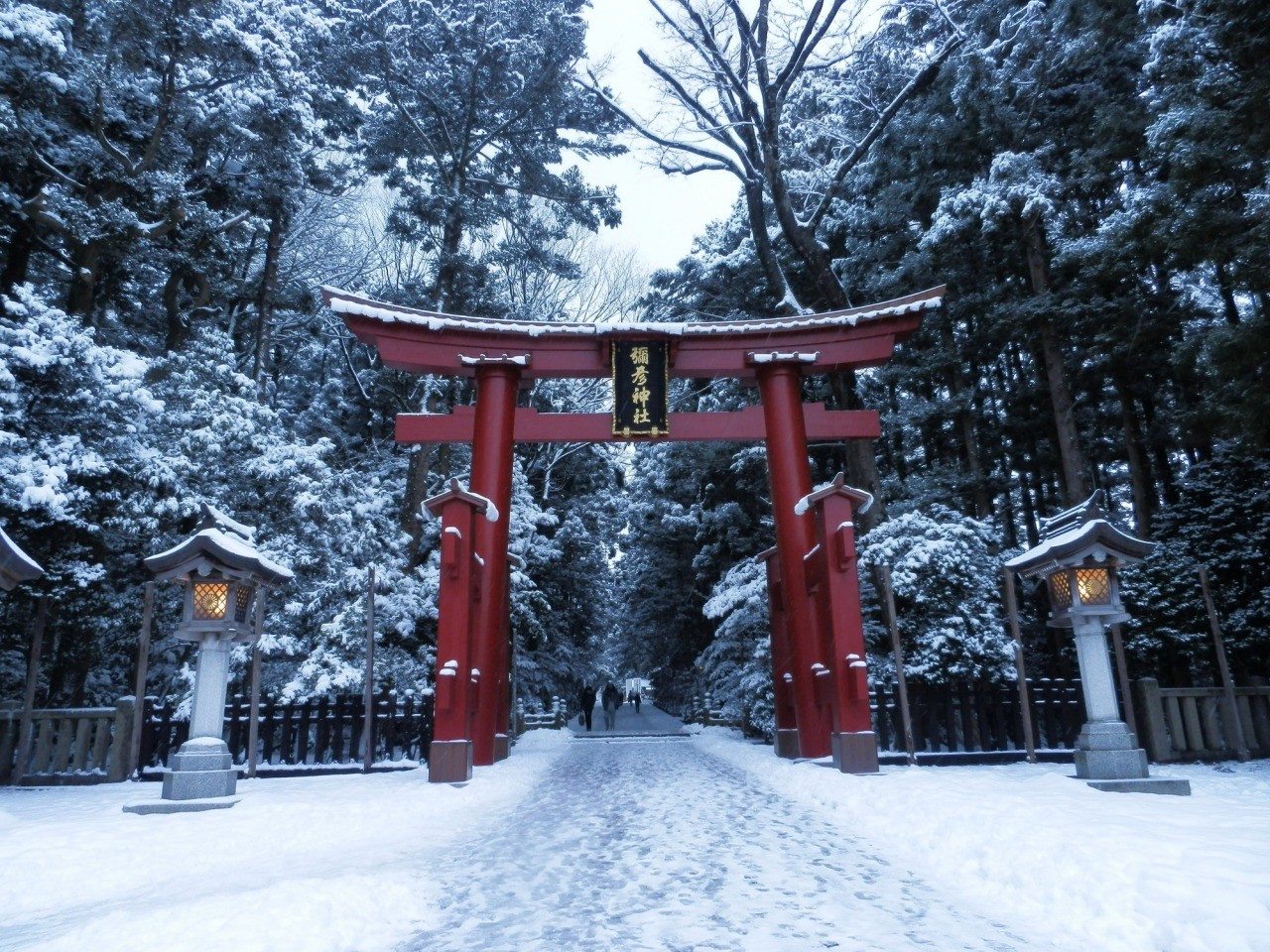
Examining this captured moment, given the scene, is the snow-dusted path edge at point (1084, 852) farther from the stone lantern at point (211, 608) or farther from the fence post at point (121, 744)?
the fence post at point (121, 744)

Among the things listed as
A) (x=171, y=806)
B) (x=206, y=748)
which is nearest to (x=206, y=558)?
(x=206, y=748)

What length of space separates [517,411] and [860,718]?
22.9 feet

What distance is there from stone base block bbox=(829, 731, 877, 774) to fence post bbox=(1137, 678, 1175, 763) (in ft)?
11.8

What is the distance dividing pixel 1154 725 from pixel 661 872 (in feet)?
25.9

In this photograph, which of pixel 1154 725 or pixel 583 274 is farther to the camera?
pixel 583 274

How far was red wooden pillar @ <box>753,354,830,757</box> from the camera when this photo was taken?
1069 cm

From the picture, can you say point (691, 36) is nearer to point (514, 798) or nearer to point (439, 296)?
point (439, 296)

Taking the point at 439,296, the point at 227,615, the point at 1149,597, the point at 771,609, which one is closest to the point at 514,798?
the point at 227,615

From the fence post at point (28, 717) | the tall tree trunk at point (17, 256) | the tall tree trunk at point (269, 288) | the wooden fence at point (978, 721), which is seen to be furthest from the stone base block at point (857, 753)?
the tall tree trunk at point (17, 256)

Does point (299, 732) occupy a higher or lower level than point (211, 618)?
lower

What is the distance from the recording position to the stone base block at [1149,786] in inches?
273

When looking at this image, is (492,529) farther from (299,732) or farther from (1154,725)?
(1154,725)

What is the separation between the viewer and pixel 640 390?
1208 centimetres

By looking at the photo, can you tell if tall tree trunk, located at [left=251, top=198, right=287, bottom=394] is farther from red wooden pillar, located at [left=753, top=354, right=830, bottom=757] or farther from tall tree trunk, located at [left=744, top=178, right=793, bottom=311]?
red wooden pillar, located at [left=753, top=354, right=830, bottom=757]
